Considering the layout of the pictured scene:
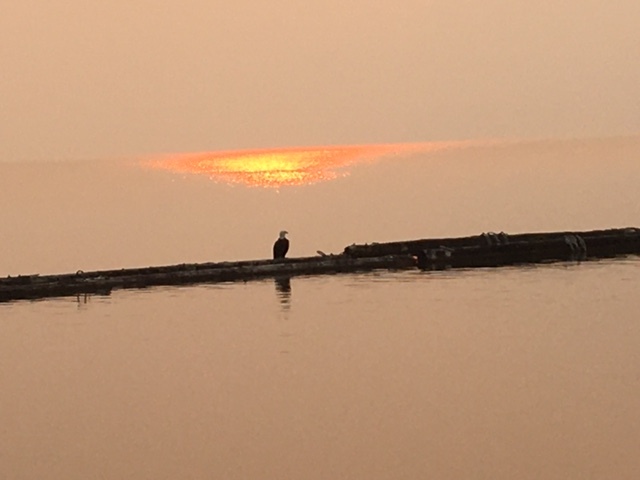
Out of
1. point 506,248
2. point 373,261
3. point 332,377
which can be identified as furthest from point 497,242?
point 332,377

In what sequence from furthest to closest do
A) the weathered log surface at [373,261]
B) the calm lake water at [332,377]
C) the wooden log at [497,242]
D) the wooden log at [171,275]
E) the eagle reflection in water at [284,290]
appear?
1. the wooden log at [497,242]
2. the eagle reflection in water at [284,290]
3. the weathered log surface at [373,261]
4. the wooden log at [171,275]
5. the calm lake water at [332,377]

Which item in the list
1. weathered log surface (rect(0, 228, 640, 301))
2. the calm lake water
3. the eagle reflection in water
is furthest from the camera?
the eagle reflection in water

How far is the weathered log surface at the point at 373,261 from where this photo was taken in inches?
1526

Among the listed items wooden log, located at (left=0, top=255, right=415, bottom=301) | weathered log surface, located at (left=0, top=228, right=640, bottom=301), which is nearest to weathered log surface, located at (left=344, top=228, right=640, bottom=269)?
weathered log surface, located at (left=0, top=228, right=640, bottom=301)

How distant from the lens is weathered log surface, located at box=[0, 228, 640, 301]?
38750mm

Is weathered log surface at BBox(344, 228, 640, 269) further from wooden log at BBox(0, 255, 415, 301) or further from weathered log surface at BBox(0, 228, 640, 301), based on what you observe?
wooden log at BBox(0, 255, 415, 301)

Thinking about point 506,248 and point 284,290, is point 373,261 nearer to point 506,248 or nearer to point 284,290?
point 284,290

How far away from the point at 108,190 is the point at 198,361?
4055 inches

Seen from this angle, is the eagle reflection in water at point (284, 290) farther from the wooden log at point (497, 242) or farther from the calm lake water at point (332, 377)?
the wooden log at point (497, 242)

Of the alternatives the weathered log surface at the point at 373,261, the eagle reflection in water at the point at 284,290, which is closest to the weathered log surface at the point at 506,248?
the weathered log surface at the point at 373,261

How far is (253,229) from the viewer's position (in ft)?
244

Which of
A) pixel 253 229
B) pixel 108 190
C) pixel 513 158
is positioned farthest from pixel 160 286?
pixel 513 158

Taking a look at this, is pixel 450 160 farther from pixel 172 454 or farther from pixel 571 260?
pixel 172 454

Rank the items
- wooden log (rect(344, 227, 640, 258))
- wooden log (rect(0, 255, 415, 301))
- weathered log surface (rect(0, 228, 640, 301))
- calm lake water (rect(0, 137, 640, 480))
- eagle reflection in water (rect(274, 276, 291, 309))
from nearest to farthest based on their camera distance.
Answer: calm lake water (rect(0, 137, 640, 480)), wooden log (rect(0, 255, 415, 301)), weathered log surface (rect(0, 228, 640, 301)), eagle reflection in water (rect(274, 276, 291, 309)), wooden log (rect(344, 227, 640, 258))
